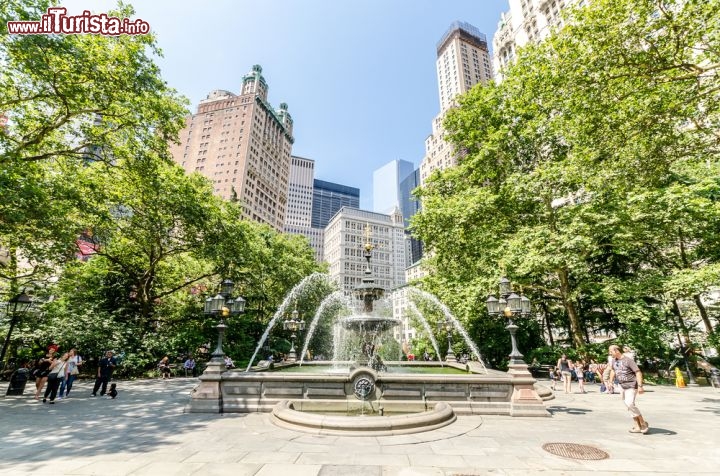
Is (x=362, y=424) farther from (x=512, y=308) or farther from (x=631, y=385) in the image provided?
(x=512, y=308)

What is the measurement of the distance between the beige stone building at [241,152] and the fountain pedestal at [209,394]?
80490mm

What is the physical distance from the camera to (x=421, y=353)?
4141 centimetres

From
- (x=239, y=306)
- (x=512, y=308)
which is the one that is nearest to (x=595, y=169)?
(x=512, y=308)

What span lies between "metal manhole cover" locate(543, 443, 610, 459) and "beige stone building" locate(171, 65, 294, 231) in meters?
87.1

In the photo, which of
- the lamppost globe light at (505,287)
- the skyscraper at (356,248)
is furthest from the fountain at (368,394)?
the skyscraper at (356,248)

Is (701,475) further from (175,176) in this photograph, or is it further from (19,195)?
(175,176)

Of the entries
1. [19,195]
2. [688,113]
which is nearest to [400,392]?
[688,113]

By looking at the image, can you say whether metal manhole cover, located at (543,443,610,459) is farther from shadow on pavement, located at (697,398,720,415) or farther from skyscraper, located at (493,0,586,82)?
skyscraper, located at (493,0,586,82)

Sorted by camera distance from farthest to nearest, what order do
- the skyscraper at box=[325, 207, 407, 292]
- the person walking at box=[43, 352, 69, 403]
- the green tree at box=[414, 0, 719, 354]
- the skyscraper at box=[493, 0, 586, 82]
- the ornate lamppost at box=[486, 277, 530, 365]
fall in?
the skyscraper at box=[325, 207, 407, 292], the skyscraper at box=[493, 0, 586, 82], the person walking at box=[43, 352, 69, 403], the ornate lamppost at box=[486, 277, 530, 365], the green tree at box=[414, 0, 719, 354]

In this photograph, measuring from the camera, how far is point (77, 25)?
520 inches

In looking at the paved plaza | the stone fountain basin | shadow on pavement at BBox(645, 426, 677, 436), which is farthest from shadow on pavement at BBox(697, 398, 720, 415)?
→ the stone fountain basin

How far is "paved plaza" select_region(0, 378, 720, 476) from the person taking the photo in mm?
5324

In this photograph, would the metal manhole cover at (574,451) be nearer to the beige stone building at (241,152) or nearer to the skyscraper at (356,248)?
the skyscraper at (356,248)

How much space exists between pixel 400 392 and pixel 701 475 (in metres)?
6.13
